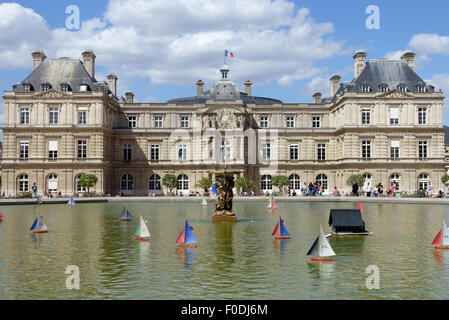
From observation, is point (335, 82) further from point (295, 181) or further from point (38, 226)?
point (38, 226)

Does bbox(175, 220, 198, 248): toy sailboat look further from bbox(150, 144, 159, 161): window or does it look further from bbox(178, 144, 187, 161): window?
bbox(150, 144, 159, 161): window

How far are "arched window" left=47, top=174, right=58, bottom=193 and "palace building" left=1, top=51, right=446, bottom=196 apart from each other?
12 cm

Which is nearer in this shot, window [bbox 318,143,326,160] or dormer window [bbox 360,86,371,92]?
dormer window [bbox 360,86,371,92]

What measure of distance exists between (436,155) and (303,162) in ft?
53.9

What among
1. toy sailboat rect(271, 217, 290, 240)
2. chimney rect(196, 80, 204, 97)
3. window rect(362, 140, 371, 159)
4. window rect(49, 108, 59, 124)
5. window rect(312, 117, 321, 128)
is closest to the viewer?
toy sailboat rect(271, 217, 290, 240)

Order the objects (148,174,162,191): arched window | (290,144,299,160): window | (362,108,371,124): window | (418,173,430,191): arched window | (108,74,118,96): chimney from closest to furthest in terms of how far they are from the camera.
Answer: (418,173,430,191): arched window, (362,108,371,124): window, (148,174,162,191): arched window, (290,144,299,160): window, (108,74,118,96): chimney

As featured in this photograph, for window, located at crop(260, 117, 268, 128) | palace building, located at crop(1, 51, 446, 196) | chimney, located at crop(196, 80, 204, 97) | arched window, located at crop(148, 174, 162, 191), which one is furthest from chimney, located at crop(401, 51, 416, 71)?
arched window, located at crop(148, 174, 162, 191)

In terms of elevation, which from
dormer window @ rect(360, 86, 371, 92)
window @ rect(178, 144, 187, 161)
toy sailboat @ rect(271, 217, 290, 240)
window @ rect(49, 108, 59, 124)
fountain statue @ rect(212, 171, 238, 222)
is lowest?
toy sailboat @ rect(271, 217, 290, 240)

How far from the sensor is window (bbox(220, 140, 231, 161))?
66000 millimetres

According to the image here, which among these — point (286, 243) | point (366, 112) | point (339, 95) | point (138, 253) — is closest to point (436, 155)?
point (366, 112)

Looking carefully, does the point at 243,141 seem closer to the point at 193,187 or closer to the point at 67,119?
the point at 193,187

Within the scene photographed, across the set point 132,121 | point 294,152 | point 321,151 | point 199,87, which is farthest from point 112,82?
point 321,151

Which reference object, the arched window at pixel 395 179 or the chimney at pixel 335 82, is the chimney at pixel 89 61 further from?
the arched window at pixel 395 179

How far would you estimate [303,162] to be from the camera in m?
69.0
